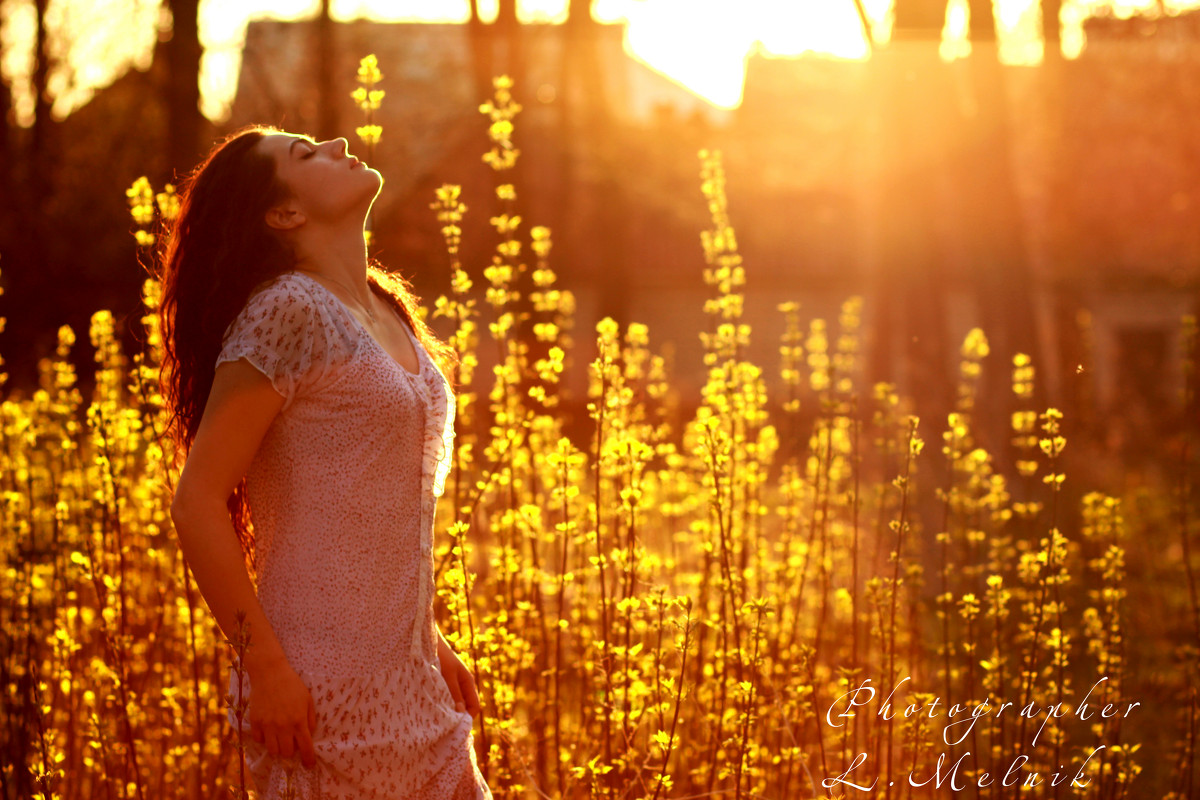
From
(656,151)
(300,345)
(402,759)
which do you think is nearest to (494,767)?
(402,759)

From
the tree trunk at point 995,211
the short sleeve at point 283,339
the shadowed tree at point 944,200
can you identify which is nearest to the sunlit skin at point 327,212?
the short sleeve at point 283,339

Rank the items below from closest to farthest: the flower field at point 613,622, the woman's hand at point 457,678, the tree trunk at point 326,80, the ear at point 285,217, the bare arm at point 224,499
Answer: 1. the bare arm at point 224,499
2. the ear at point 285,217
3. the woman's hand at point 457,678
4. the flower field at point 613,622
5. the tree trunk at point 326,80

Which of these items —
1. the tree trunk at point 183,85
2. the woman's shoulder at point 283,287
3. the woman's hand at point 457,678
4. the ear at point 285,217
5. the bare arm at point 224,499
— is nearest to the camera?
the bare arm at point 224,499

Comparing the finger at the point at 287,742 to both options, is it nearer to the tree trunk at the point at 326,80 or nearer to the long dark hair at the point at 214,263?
the long dark hair at the point at 214,263

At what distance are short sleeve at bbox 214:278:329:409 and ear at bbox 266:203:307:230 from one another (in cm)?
16

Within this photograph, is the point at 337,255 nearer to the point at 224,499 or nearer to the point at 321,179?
the point at 321,179

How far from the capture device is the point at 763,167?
20.1 metres

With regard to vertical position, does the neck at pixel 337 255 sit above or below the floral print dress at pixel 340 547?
above

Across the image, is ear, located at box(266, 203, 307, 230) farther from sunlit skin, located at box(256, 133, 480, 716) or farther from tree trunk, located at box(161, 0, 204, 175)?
tree trunk, located at box(161, 0, 204, 175)

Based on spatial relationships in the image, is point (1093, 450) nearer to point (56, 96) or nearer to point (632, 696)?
point (632, 696)

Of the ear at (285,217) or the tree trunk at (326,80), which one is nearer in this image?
the ear at (285,217)

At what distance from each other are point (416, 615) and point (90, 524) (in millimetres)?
1484

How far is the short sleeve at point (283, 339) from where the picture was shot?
1641mm

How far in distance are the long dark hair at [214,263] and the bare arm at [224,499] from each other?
18 cm
